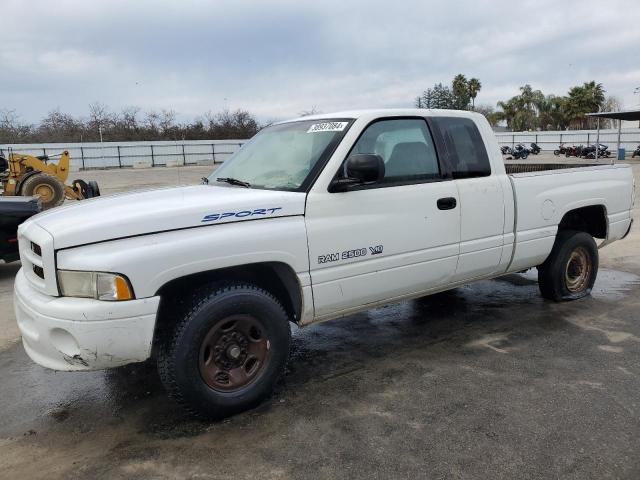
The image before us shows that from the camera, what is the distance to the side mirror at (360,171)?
3.45 meters

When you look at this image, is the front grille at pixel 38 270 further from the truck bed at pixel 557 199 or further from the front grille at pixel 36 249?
the truck bed at pixel 557 199

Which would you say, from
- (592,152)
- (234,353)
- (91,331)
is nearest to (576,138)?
(592,152)

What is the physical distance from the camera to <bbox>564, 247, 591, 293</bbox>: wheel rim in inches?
217

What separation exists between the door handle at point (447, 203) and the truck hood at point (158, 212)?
1191 millimetres

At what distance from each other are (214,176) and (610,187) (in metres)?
3.94

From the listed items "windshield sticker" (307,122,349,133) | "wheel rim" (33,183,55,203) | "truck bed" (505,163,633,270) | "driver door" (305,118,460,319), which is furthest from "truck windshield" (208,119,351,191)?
"wheel rim" (33,183,55,203)

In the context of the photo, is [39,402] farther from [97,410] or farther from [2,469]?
[2,469]

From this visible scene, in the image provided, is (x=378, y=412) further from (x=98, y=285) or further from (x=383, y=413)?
(x=98, y=285)

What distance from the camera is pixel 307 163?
147 inches

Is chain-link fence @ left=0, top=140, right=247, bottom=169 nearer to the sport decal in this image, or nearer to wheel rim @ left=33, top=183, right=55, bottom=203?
wheel rim @ left=33, top=183, right=55, bottom=203

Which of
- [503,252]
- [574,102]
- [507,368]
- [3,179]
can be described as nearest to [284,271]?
[507,368]

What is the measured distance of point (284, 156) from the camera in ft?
13.1

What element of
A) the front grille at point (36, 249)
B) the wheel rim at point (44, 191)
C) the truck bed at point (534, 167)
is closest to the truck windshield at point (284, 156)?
the front grille at point (36, 249)

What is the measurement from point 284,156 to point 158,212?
4.06 ft
